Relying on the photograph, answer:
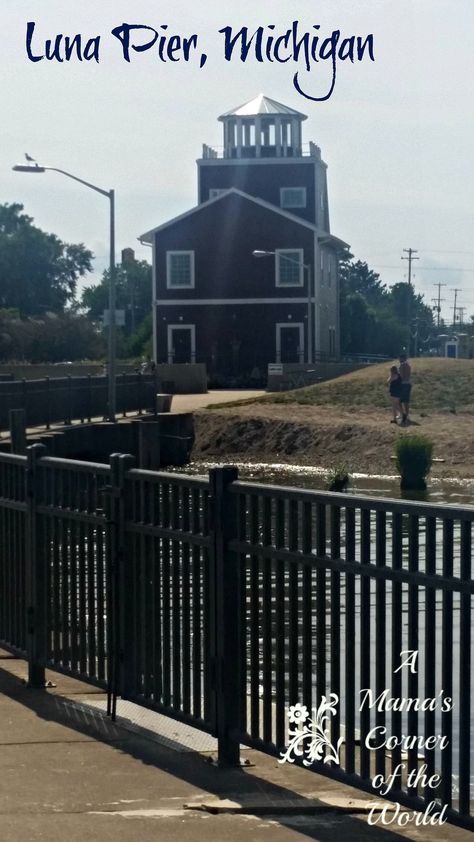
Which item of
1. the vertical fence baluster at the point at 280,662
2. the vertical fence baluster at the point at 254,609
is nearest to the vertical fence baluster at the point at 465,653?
the vertical fence baluster at the point at 280,662

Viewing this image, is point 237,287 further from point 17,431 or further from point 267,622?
point 267,622

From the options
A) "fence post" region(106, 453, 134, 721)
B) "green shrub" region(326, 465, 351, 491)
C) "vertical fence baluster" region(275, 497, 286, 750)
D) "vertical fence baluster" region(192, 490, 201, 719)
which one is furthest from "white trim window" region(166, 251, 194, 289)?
"vertical fence baluster" region(275, 497, 286, 750)

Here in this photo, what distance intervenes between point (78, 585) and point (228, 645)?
1.60 m

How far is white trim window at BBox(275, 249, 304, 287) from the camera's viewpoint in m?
71.1

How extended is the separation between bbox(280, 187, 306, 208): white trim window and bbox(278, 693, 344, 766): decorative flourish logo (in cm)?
7222

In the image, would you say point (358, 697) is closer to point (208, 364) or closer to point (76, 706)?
point (76, 706)

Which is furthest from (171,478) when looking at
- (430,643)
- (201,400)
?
(201,400)

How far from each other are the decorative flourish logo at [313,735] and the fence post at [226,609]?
432 millimetres

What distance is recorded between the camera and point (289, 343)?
7131cm

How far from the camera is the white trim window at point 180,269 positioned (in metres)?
72.4

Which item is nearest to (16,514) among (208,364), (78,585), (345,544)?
(78,585)

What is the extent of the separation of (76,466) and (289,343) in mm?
63975

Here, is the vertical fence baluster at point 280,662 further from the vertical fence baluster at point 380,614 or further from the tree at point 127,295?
the tree at point 127,295

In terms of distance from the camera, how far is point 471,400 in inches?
1816
